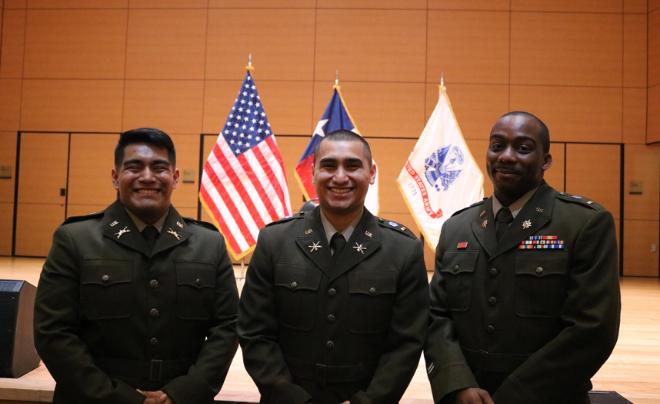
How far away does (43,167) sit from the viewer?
27.9 feet

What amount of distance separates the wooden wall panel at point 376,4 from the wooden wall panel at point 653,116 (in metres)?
3.76

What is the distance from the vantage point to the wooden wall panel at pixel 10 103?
28.0 feet

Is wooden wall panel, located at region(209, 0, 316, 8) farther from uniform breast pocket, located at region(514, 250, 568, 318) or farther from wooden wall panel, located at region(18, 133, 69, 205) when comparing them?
uniform breast pocket, located at region(514, 250, 568, 318)

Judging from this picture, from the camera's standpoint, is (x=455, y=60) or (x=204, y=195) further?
(x=455, y=60)

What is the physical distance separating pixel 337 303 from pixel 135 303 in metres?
0.72

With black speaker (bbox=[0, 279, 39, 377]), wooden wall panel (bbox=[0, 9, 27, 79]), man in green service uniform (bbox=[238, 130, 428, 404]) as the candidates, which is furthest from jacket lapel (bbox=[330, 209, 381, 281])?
wooden wall panel (bbox=[0, 9, 27, 79])

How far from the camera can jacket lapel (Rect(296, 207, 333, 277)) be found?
1737 mm

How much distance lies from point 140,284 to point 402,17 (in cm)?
728

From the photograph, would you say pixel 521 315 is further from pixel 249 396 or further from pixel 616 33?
pixel 616 33

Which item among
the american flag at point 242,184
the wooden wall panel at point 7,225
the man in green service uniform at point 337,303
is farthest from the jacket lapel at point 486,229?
the wooden wall panel at point 7,225

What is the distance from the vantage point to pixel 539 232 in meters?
1.75

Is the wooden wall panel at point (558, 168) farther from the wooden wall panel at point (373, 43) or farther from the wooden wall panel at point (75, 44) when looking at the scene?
the wooden wall panel at point (75, 44)

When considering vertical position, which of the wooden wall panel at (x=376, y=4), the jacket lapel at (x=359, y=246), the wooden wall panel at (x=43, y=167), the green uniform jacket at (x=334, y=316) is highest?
the wooden wall panel at (x=376, y=4)

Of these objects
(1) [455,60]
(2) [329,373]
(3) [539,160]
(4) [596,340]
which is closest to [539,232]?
(3) [539,160]
